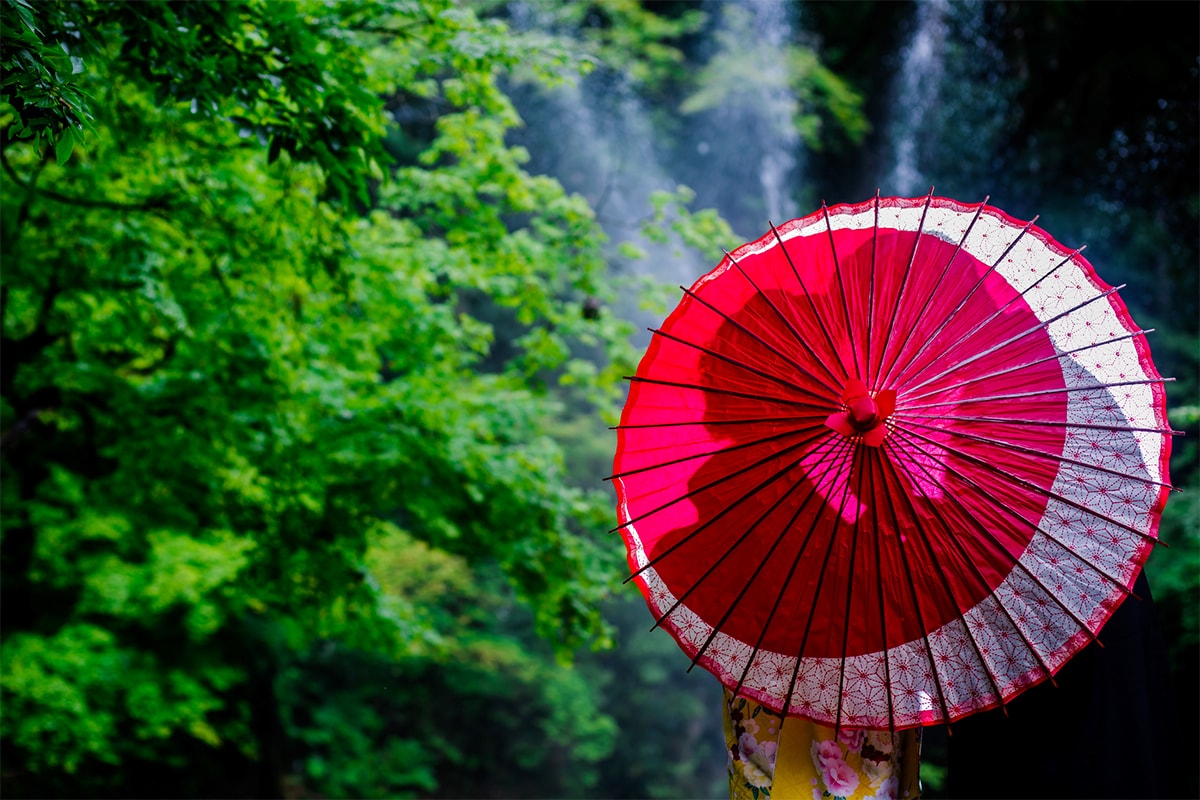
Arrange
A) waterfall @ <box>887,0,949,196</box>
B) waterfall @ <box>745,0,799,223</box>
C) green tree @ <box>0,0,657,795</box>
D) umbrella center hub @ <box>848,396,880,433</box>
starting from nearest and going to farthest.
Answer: umbrella center hub @ <box>848,396,880,433</box>, green tree @ <box>0,0,657,795</box>, waterfall @ <box>887,0,949,196</box>, waterfall @ <box>745,0,799,223</box>

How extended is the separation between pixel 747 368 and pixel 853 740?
0.79m

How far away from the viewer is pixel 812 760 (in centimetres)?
170

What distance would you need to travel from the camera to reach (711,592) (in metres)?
1.70

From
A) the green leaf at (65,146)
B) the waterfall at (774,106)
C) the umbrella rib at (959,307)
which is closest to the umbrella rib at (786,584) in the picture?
the umbrella rib at (959,307)

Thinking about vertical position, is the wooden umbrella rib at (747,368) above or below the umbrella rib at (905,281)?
below

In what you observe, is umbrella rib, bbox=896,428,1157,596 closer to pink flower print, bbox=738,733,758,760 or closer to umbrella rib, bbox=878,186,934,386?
umbrella rib, bbox=878,186,934,386

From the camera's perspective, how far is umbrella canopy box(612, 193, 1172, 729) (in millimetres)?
1555

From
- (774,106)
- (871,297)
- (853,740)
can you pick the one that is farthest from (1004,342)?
(774,106)

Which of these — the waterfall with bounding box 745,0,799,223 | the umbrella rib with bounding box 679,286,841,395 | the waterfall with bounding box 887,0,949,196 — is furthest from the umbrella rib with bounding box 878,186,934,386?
the waterfall with bounding box 745,0,799,223

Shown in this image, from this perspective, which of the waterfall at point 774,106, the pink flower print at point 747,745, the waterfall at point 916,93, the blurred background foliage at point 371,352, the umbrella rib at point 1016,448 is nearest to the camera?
the umbrella rib at point 1016,448

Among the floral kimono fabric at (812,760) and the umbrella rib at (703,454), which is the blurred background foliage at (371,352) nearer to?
the umbrella rib at (703,454)

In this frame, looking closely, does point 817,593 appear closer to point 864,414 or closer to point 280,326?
point 864,414

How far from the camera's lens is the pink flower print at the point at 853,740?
5.43 ft

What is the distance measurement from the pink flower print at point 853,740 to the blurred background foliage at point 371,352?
196cm
